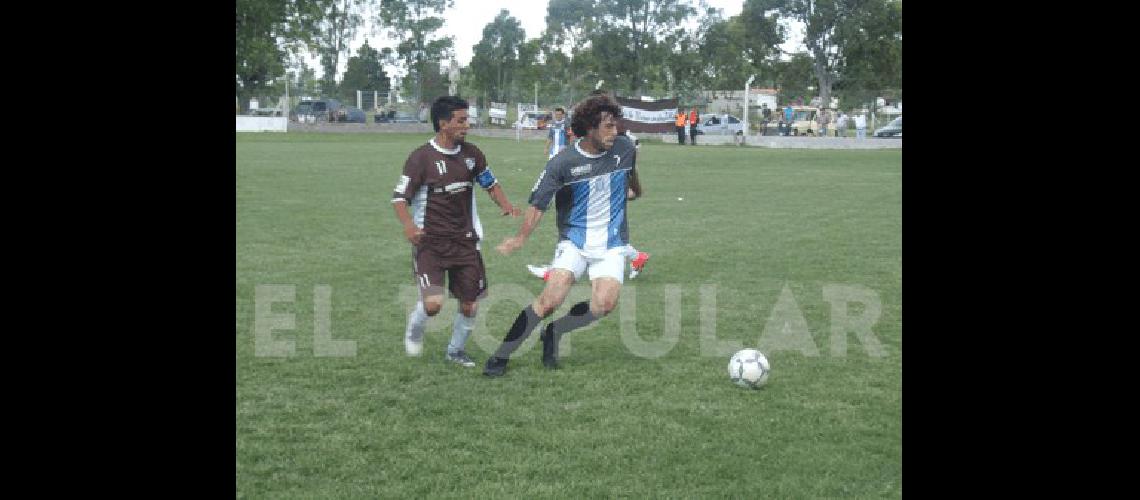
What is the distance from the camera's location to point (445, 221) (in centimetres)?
746

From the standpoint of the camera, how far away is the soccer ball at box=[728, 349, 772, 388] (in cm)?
663

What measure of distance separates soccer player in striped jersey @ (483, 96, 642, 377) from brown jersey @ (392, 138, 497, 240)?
1.67ft

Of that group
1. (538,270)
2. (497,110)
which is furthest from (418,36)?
(538,270)

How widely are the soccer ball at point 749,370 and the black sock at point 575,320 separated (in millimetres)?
1080

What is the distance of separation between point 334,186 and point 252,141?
2403 cm

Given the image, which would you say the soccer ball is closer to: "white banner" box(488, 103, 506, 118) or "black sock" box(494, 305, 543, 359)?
"black sock" box(494, 305, 543, 359)

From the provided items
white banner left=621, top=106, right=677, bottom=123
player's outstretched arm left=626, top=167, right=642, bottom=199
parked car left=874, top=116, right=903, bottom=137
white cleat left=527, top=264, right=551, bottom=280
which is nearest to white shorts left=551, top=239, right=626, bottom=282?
player's outstretched arm left=626, top=167, right=642, bottom=199

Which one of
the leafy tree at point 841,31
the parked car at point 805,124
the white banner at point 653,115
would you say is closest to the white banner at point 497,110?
the white banner at point 653,115

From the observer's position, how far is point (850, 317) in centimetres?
898

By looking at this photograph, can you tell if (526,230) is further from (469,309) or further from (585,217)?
(469,309)
